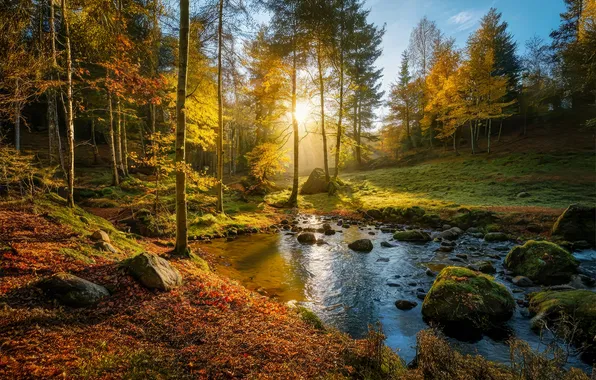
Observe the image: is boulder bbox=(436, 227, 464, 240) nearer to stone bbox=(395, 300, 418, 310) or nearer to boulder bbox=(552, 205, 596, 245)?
boulder bbox=(552, 205, 596, 245)

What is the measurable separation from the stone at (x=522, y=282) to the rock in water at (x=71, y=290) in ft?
32.9

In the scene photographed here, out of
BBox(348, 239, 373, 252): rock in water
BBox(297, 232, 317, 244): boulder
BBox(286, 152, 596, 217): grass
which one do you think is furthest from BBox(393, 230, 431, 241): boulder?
BBox(286, 152, 596, 217): grass

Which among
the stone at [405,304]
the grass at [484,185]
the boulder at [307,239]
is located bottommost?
the stone at [405,304]

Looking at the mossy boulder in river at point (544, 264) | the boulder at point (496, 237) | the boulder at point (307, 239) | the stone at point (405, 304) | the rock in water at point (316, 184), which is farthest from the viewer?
the rock in water at point (316, 184)

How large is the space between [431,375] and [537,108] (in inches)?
1662

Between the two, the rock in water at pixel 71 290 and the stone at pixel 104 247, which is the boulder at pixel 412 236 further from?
the rock in water at pixel 71 290

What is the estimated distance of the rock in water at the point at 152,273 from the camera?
530 centimetres

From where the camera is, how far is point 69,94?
834 centimetres

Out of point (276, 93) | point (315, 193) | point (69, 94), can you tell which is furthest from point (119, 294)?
point (315, 193)

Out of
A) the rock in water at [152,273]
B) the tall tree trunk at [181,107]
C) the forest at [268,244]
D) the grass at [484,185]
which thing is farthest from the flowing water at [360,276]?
the grass at [484,185]

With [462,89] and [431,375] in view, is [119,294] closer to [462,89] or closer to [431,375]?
[431,375]

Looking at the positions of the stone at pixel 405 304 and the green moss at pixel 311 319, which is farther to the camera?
the stone at pixel 405 304

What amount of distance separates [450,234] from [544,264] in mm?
4551

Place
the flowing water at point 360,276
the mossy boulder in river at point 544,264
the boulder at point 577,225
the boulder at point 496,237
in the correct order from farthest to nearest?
the boulder at point 496,237 < the boulder at point 577,225 < the mossy boulder in river at point 544,264 < the flowing water at point 360,276
